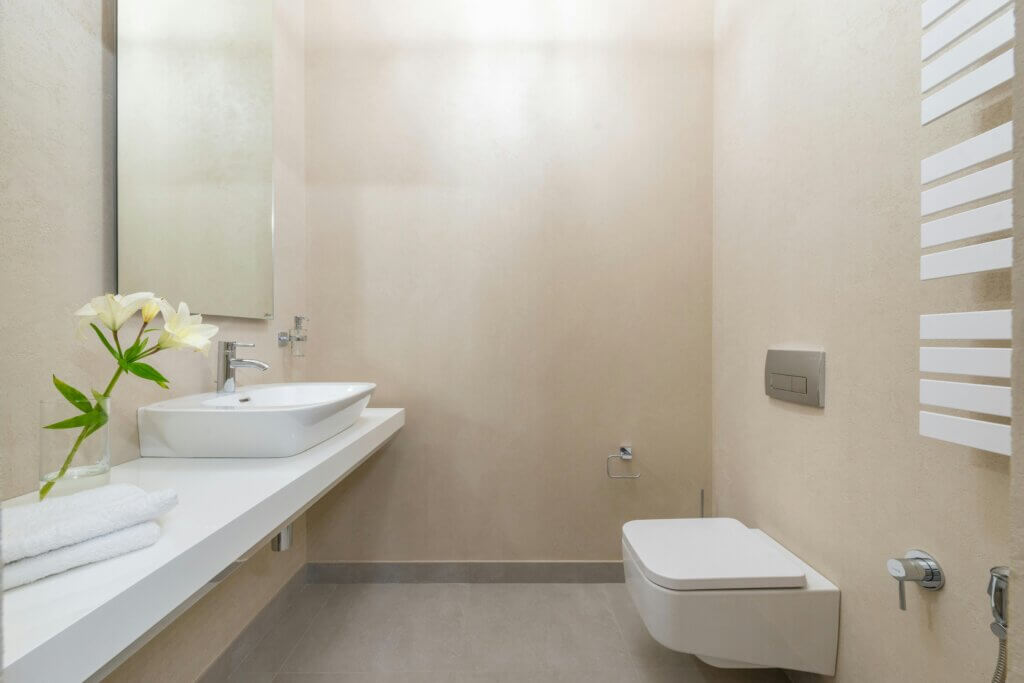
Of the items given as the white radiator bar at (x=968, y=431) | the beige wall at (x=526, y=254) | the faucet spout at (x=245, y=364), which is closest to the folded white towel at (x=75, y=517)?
the faucet spout at (x=245, y=364)

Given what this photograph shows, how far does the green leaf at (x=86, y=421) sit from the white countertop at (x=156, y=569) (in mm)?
188

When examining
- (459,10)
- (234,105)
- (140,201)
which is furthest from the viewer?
(459,10)

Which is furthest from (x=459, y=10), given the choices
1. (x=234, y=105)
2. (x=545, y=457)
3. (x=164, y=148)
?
(x=545, y=457)

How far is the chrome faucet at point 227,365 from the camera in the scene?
1597 mm

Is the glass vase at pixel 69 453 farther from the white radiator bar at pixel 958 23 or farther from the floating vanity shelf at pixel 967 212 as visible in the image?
the white radiator bar at pixel 958 23

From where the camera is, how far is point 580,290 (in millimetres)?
2236

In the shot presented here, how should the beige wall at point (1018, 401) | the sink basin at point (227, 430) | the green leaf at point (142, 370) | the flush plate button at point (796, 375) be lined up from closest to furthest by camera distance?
1. the beige wall at point (1018, 401)
2. the green leaf at point (142, 370)
3. the sink basin at point (227, 430)
4. the flush plate button at point (796, 375)

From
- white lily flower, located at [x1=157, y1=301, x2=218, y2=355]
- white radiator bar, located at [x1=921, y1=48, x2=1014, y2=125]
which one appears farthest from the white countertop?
white radiator bar, located at [x1=921, y1=48, x2=1014, y2=125]

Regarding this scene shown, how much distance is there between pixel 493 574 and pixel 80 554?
5.69ft

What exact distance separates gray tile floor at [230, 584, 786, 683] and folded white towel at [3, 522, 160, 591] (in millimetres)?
1132

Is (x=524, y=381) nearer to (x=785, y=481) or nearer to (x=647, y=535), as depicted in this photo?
(x=647, y=535)

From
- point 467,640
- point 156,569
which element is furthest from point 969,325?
point 467,640

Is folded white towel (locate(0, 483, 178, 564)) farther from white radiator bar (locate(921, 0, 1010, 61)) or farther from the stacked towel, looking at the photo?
white radiator bar (locate(921, 0, 1010, 61))

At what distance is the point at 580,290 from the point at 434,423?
0.82m
